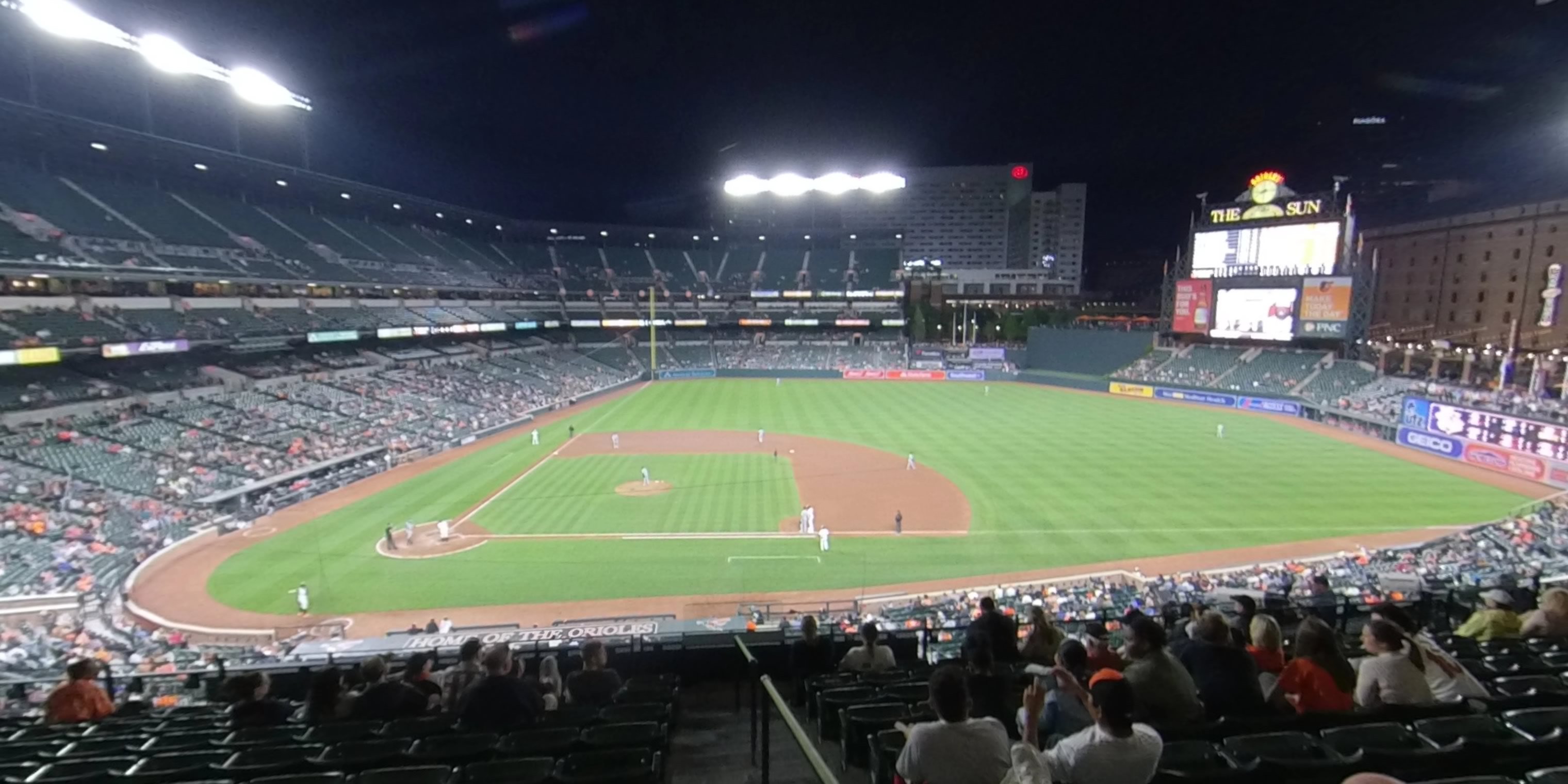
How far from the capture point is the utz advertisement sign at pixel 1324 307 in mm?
45812

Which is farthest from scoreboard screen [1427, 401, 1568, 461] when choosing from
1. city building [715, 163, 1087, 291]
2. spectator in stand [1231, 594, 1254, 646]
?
city building [715, 163, 1087, 291]

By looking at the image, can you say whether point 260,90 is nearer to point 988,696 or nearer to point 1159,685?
point 988,696

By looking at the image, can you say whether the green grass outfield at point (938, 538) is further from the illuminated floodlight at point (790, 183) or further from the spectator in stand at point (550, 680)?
the illuminated floodlight at point (790, 183)

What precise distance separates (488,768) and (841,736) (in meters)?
2.68

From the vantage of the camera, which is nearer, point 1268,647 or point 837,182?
point 1268,647

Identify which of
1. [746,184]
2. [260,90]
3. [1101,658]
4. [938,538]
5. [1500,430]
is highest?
[746,184]

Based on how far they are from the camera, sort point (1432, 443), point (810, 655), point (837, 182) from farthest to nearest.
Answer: point (837, 182) → point (1432, 443) → point (810, 655)

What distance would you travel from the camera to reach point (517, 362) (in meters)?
57.3

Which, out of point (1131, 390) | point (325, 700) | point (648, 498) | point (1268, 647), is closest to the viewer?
point (1268, 647)

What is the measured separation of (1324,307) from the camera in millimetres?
46688

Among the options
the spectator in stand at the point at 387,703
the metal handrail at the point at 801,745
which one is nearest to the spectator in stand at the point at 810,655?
the metal handrail at the point at 801,745

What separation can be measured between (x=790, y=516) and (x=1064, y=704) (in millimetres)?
20851

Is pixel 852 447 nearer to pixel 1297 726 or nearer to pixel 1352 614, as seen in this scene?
pixel 1352 614

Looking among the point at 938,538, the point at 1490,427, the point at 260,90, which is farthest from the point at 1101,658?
the point at 260,90
